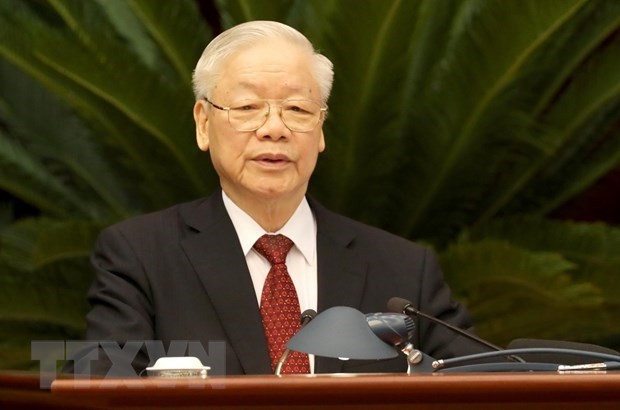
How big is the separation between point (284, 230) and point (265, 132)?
257 millimetres

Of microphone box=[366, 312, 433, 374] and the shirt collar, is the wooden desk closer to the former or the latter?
microphone box=[366, 312, 433, 374]

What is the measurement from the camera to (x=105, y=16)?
567 cm

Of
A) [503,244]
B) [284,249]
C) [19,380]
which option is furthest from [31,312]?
[19,380]

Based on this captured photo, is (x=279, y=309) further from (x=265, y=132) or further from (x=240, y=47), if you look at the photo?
(x=240, y=47)

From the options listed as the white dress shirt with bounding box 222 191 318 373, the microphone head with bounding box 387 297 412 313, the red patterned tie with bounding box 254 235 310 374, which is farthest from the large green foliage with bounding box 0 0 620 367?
the microphone head with bounding box 387 297 412 313

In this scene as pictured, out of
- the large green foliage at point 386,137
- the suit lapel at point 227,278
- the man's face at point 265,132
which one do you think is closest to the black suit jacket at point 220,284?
the suit lapel at point 227,278

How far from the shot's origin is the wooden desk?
188 cm

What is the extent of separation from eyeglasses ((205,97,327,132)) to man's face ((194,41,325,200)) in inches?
0.4

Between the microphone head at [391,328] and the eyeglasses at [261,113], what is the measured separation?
1.01m

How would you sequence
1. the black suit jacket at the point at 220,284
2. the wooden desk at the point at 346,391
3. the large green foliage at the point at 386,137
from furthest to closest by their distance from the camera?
the large green foliage at the point at 386,137, the black suit jacket at the point at 220,284, the wooden desk at the point at 346,391

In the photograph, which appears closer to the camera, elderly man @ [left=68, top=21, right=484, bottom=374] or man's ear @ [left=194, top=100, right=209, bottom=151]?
elderly man @ [left=68, top=21, right=484, bottom=374]

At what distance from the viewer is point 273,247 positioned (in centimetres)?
328

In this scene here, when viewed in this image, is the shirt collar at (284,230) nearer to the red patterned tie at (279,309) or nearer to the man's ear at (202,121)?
the red patterned tie at (279,309)

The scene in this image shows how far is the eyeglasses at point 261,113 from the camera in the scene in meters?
3.27
